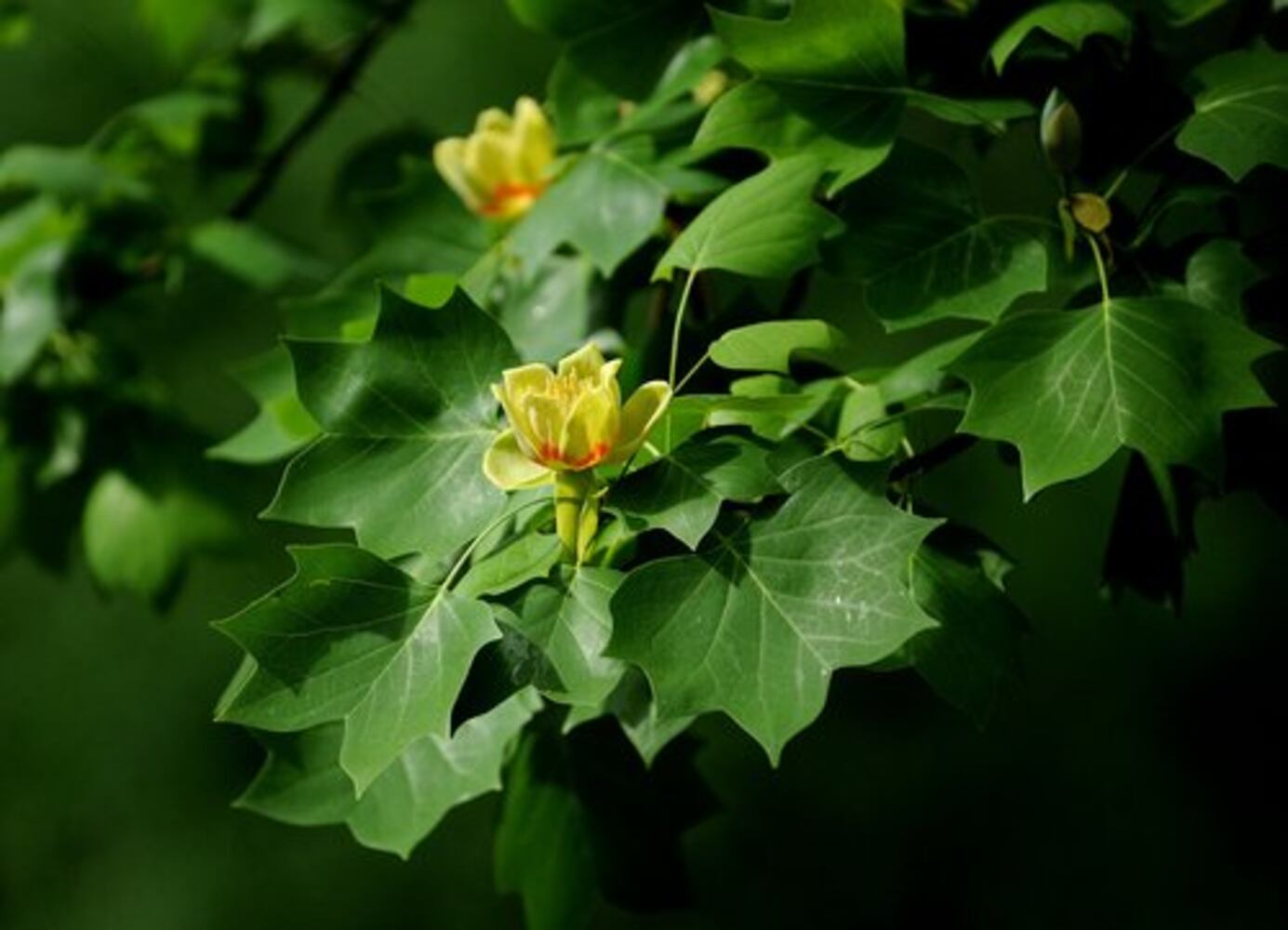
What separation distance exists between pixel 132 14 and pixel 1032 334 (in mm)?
2613

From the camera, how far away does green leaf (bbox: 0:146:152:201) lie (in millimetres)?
1452

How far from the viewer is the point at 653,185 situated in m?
1.05

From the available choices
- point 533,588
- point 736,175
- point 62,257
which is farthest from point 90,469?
point 533,588

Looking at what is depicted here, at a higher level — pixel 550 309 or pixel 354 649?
pixel 354 649

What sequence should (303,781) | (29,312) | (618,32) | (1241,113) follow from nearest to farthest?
1. (1241,113)
2. (303,781)
3. (618,32)
4. (29,312)

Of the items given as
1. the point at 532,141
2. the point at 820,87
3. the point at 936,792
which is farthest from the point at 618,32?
the point at 936,792

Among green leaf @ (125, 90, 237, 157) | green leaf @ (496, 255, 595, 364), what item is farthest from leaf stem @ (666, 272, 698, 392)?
green leaf @ (125, 90, 237, 157)

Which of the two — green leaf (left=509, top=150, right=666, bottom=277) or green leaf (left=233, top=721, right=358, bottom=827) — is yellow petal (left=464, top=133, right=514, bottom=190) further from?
green leaf (left=233, top=721, right=358, bottom=827)

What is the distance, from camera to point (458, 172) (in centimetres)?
114

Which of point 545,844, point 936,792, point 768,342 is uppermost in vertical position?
point 768,342

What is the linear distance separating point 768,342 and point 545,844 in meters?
0.43

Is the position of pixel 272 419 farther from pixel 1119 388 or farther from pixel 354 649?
pixel 1119 388

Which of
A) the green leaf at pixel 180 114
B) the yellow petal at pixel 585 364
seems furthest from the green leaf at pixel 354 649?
the green leaf at pixel 180 114

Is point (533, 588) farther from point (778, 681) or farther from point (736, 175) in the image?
point (736, 175)
